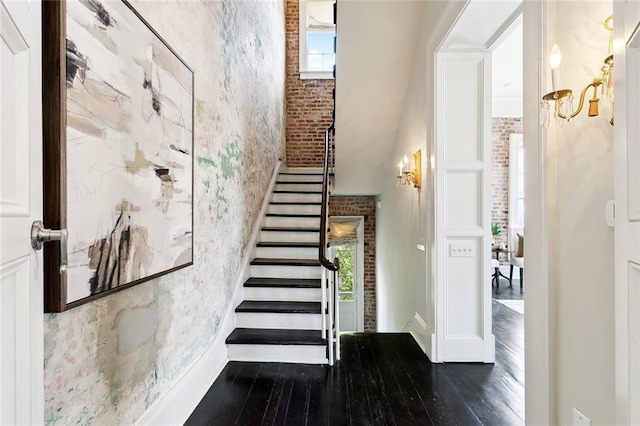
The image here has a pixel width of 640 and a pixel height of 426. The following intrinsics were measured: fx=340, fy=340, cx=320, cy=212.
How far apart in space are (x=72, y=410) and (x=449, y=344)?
2635 millimetres

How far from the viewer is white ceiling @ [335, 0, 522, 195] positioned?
102 inches

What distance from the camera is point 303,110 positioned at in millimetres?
6664

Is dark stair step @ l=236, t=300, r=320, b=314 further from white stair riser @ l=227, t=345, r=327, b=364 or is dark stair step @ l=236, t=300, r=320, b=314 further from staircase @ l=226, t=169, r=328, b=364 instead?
white stair riser @ l=227, t=345, r=327, b=364

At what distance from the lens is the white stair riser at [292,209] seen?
185 inches

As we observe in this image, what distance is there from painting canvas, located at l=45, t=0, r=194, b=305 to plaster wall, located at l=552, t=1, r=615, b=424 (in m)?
1.83

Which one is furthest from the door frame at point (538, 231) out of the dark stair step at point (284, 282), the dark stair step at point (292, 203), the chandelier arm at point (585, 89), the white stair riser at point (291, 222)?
the dark stair step at point (292, 203)

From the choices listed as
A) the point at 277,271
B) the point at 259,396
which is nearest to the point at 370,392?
the point at 259,396

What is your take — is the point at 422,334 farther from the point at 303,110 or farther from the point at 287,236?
the point at 303,110

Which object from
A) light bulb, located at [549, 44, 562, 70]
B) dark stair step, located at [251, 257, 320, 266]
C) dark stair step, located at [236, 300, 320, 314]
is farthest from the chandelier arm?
A: dark stair step, located at [251, 257, 320, 266]

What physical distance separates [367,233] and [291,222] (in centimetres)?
285

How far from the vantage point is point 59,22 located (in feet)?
3.59

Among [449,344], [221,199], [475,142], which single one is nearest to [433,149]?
[475,142]

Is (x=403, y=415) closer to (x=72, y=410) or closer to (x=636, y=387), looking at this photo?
(x=636, y=387)

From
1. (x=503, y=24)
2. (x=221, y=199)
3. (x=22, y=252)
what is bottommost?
(x=22, y=252)
